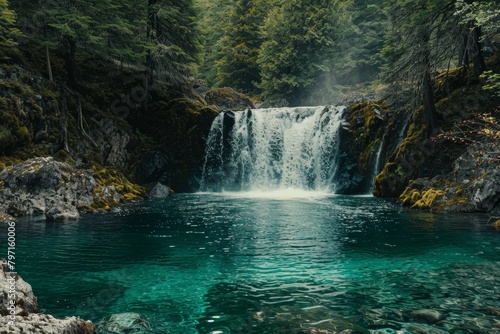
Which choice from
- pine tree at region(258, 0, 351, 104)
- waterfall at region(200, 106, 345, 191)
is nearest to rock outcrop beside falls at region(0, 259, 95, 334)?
waterfall at region(200, 106, 345, 191)

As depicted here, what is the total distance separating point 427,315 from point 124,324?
16.5 feet

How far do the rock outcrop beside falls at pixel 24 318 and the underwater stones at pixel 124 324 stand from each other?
28 centimetres

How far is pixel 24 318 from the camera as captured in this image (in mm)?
5062

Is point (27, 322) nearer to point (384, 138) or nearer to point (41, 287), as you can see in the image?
point (41, 287)

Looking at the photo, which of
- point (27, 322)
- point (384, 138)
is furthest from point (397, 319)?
point (384, 138)

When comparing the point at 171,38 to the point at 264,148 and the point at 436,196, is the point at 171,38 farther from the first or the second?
the point at 436,196

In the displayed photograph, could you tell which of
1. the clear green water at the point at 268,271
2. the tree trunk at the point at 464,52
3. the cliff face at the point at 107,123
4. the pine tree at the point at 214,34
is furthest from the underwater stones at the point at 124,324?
the pine tree at the point at 214,34

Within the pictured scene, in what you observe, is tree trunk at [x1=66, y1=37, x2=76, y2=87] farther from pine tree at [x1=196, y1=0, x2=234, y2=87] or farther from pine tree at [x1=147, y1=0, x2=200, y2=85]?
pine tree at [x1=196, y1=0, x2=234, y2=87]

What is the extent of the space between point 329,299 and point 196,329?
2.68m

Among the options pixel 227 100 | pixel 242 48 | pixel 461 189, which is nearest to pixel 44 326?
pixel 461 189

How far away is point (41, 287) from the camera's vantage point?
8164 mm

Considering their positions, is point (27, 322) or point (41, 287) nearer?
point (27, 322)

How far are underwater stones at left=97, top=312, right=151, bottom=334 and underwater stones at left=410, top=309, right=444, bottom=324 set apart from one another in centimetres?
444

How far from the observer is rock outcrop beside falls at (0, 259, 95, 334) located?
15.6ft
